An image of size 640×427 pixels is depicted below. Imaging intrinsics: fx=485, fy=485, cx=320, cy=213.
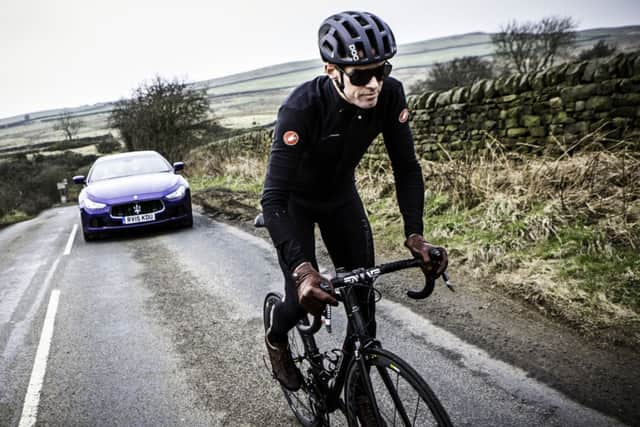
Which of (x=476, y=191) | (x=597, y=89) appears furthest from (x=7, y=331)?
(x=597, y=89)

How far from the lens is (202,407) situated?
3.28 m

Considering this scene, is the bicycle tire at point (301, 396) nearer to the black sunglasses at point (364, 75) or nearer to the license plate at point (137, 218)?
the black sunglasses at point (364, 75)

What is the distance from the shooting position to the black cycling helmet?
2150mm

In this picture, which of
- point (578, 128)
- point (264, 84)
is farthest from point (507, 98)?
point (264, 84)

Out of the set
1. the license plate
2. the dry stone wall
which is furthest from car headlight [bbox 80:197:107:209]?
the dry stone wall

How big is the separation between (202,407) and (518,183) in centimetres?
529

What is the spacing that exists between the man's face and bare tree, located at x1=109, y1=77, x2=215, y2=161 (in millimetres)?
29167

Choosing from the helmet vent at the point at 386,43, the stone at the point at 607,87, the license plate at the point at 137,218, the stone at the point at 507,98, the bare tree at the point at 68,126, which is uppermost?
the helmet vent at the point at 386,43

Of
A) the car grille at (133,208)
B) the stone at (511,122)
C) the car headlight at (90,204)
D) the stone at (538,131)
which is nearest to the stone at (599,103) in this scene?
the stone at (538,131)

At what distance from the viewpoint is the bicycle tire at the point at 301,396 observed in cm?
276

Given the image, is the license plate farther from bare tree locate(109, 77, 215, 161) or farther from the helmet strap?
bare tree locate(109, 77, 215, 161)

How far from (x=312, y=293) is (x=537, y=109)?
6901 millimetres

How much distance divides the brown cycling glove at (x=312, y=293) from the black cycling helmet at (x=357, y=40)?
0.96 meters

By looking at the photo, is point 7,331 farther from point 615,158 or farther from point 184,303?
point 615,158
